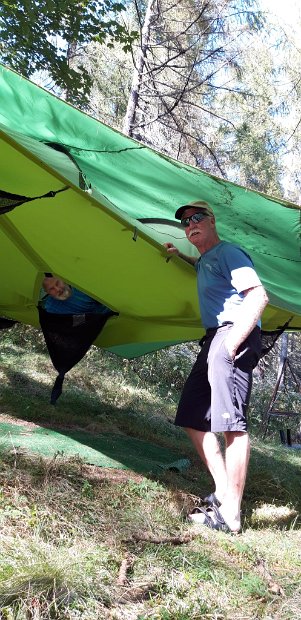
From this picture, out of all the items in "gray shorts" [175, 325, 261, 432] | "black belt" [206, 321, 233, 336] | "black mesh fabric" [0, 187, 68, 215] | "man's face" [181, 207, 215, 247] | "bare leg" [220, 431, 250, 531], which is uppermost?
"man's face" [181, 207, 215, 247]

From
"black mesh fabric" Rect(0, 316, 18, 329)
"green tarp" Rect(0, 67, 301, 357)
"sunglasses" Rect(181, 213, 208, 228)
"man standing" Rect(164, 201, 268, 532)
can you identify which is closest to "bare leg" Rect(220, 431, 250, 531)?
"man standing" Rect(164, 201, 268, 532)

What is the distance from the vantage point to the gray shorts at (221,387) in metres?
2.00

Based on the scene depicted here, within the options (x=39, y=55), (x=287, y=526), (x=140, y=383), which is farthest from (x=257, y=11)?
(x=287, y=526)

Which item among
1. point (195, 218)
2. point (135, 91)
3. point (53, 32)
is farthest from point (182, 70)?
point (195, 218)

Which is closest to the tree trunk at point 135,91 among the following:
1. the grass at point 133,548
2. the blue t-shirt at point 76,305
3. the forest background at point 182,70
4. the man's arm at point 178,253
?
the forest background at point 182,70

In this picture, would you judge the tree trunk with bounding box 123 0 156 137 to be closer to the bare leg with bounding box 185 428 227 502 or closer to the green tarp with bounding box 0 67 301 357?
the green tarp with bounding box 0 67 301 357

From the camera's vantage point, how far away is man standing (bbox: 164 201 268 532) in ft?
6.53

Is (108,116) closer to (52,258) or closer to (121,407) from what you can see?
A: (121,407)

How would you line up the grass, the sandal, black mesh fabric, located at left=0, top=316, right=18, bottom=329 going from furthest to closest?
black mesh fabric, located at left=0, top=316, right=18, bottom=329, the sandal, the grass

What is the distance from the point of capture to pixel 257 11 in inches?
299

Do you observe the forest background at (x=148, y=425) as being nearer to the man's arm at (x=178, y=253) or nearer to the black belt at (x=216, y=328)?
the black belt at (x=216, y=328)

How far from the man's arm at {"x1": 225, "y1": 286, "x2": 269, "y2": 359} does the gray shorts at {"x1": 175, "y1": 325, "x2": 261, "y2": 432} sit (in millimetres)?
59

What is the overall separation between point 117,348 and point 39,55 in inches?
151

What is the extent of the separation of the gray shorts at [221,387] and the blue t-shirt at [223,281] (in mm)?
68
